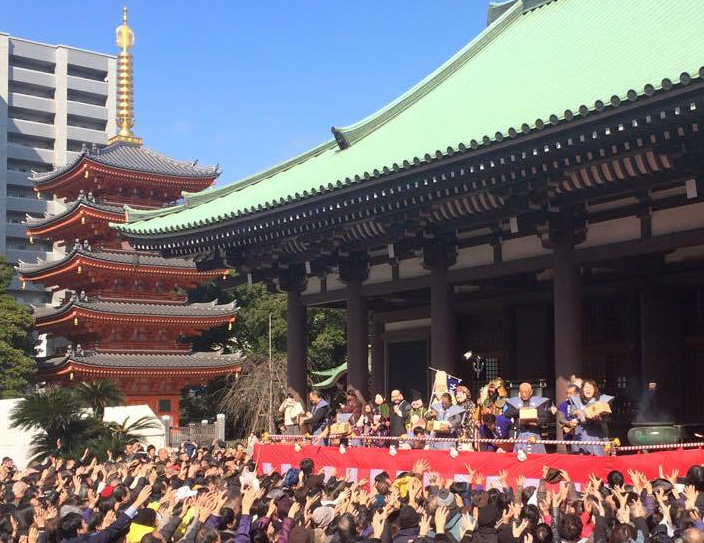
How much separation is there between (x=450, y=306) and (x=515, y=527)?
9.68 meters

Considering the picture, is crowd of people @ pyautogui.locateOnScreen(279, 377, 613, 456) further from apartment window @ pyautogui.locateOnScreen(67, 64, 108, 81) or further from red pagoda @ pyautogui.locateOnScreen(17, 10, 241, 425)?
apartment window @ pyautogui.locateOnScreen(67, 64, 108, 81)

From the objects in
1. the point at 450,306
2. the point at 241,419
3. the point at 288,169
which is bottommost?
the point at 241,419

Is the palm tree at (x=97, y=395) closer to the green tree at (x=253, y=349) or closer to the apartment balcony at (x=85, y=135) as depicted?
the green tree at (x=253, y=349)

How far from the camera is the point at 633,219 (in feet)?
46.9

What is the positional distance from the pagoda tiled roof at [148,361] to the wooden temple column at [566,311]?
1202 inches

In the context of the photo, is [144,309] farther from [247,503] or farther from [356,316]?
[247,503]

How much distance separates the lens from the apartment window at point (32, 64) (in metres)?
85.4

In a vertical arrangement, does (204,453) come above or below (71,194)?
below

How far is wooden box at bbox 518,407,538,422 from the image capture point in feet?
42.7

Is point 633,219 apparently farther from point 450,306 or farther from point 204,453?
point 204,453

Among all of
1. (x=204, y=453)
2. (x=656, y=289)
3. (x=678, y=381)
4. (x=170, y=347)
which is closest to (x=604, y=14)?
(x=656, y=289)

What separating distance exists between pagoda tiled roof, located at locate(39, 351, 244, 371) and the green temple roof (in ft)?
70.3

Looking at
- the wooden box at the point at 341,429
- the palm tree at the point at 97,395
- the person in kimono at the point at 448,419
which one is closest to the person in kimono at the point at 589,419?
the person in kimono at the point at 448,419

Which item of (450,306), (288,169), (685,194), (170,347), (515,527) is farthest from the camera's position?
(170,347)
